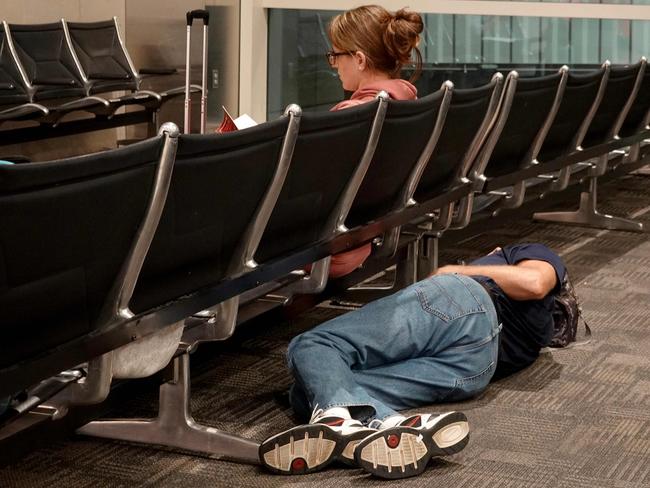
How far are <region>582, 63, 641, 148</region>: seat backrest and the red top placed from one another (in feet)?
5.91

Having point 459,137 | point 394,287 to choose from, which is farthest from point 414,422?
point 394,287

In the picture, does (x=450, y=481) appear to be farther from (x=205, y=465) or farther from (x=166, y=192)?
(x=166, y=192)

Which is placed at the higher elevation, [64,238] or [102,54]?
[102,54]

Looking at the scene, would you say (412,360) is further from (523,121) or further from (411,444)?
(523,121)

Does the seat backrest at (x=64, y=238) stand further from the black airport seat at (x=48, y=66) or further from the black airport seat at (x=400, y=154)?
the black airport seat at (x=48, y=66)

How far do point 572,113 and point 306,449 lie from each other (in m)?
2.67

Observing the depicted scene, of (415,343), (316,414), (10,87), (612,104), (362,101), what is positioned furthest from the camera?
(10,87)

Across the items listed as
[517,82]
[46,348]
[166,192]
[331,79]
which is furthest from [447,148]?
[331,79]

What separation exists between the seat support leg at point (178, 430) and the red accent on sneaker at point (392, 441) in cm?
33

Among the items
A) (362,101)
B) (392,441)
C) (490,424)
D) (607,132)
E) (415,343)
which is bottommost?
(490,424)

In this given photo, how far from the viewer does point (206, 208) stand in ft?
7.88

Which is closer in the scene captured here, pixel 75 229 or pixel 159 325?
pixel 75 229

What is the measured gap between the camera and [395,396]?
10.1ft

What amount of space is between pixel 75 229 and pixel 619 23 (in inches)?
290
